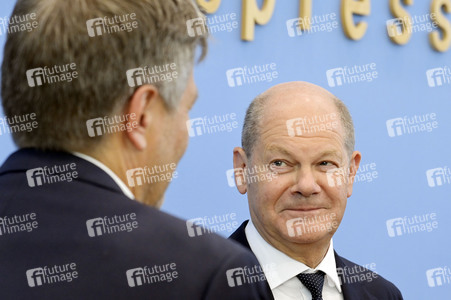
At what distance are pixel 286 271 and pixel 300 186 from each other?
0.22 meters

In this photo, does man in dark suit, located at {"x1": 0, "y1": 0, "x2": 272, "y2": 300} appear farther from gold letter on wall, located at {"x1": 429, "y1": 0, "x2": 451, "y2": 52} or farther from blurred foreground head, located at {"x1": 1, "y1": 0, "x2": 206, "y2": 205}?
gold letter on wall, located at {"x1": 429, "y1": 0, "x2": 451, "y2": 52}

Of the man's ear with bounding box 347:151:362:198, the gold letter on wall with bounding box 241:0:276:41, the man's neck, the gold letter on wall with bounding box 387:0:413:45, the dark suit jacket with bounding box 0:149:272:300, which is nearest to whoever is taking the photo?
the dark suit jacket with bounding box 0:149:272:300

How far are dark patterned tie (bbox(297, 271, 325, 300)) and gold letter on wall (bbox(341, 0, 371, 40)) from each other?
1427 mm

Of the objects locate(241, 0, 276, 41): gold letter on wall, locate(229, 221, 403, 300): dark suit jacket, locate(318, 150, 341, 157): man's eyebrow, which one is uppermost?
locate(241, 0, 276, 41): gold letter on wall

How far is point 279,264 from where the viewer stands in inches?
63.7

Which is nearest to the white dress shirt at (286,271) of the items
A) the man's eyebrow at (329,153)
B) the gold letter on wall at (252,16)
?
the man's eyebrow at (329,153)

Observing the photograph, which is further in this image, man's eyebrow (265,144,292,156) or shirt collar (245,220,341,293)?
man's eyebrow (265,144,292,156)

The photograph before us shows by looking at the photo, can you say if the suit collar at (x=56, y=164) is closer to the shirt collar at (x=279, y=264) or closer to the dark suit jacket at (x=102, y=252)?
the dark suit jacket at (x=102, y=252)

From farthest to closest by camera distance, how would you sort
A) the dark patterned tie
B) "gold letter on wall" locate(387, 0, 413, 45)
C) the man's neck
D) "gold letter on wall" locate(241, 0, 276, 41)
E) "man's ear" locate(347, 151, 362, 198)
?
"gold letter on wall" locate(387, 0, 413, 45) < "gold letter on wall" locate(241, 0, 276, 41) < "man's ear" locate(347, 151, 362, 198) < the man's neck < the dark patterned tie

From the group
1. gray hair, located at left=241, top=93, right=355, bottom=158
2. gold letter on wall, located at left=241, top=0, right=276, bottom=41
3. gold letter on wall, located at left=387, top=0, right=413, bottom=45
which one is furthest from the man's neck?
gold letter on wall, located at left=387, top=0, right=413, bottom=45

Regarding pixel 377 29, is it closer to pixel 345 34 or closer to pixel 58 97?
pixel 345 34

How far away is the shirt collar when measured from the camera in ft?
5.10

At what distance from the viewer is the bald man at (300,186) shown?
1.62 meters

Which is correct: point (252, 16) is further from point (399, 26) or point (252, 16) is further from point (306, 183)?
point (306, 183)
